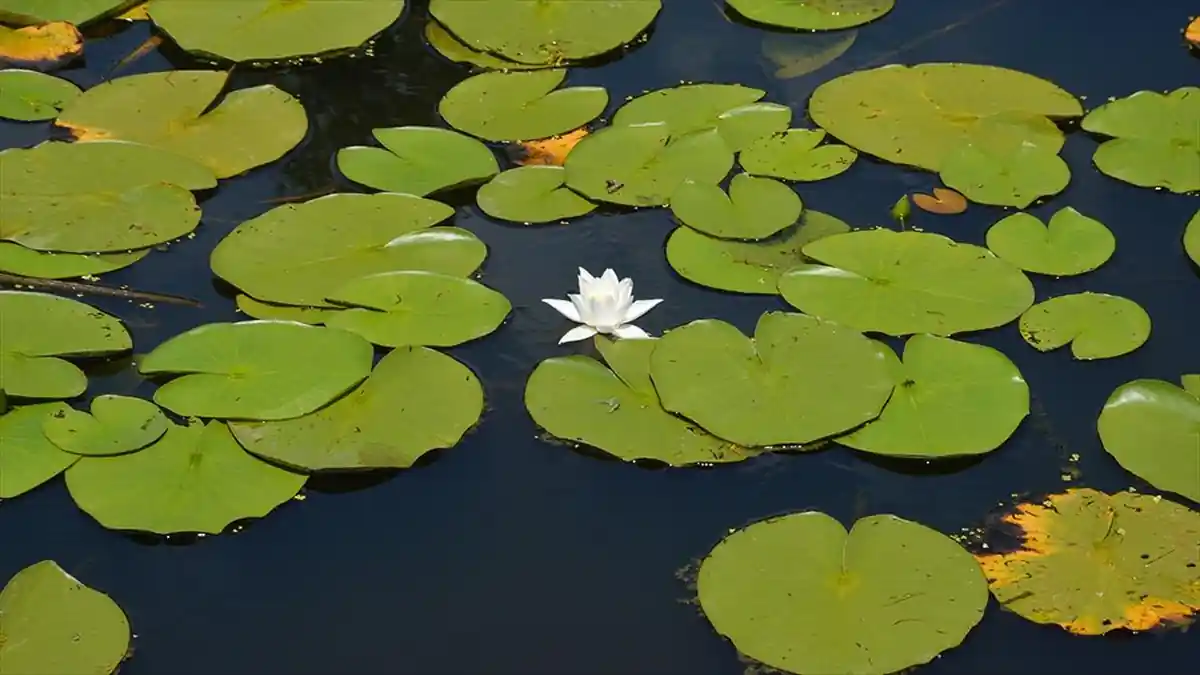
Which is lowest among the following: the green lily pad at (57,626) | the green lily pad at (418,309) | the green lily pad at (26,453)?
the green lily pad at (57,626)

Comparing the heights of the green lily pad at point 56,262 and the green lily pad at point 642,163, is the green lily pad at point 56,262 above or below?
below

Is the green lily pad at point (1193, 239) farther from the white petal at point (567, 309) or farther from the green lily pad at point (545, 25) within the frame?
the green lily pad at point (545, 25)

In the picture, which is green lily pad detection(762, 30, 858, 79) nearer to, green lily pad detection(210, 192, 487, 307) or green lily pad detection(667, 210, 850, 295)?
green lily pad detection(667, 210, 850, 295)

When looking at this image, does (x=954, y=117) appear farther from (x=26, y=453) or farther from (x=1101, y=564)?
(x=26, y=453)

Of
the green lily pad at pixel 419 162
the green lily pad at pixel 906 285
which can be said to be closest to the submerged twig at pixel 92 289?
the green lily pad at pixel 419 162

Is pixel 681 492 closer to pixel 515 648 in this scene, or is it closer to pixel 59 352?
pixel 515 648

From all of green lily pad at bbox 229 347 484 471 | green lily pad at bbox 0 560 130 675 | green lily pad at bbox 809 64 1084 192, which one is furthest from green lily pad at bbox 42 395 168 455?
green lily pad at bbox 809 64 1084 192

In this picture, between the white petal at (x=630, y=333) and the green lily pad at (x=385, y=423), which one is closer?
the green lily pad at (x=385, y=423)

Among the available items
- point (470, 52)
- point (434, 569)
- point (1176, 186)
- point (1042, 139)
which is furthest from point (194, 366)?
point (1176, 186)
